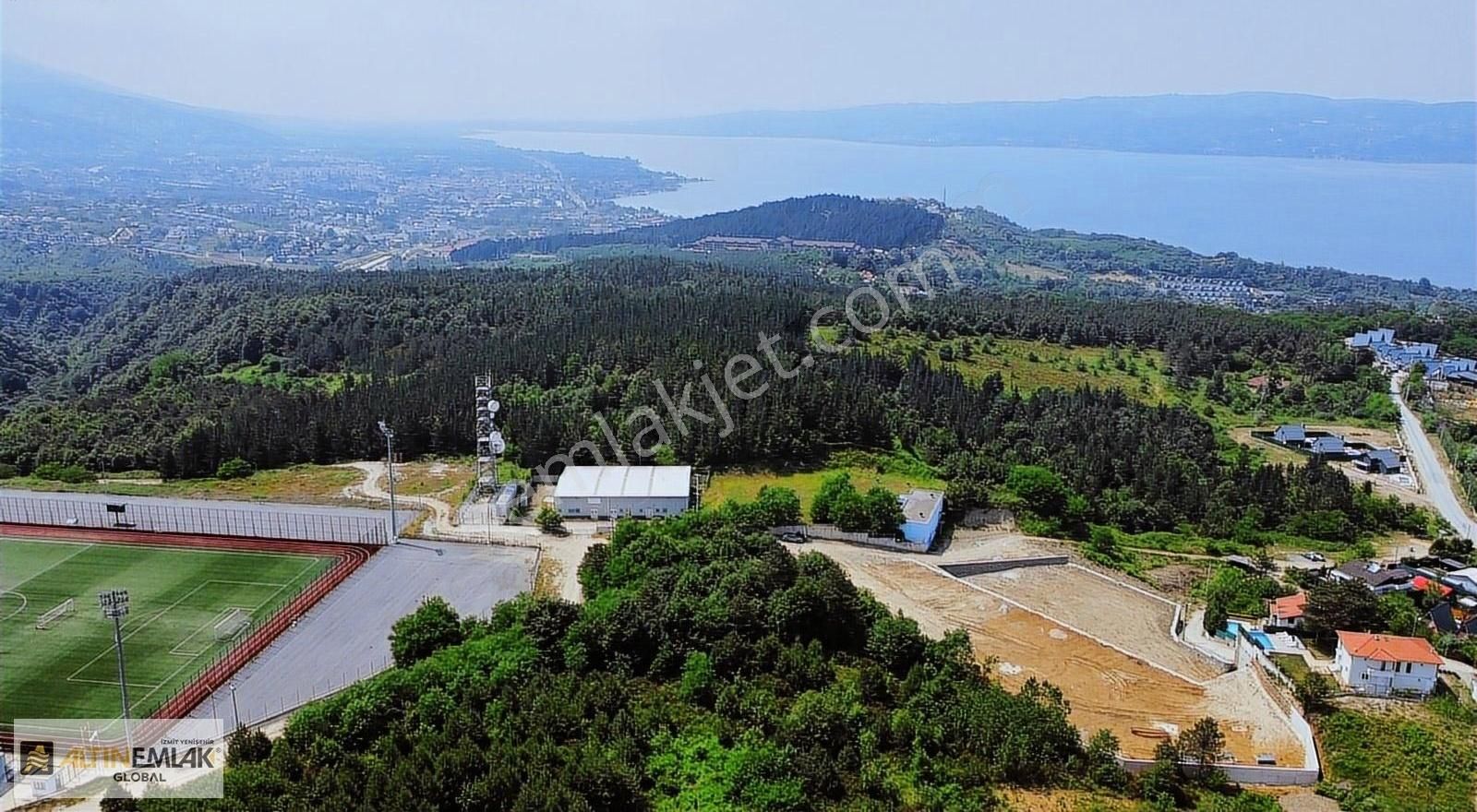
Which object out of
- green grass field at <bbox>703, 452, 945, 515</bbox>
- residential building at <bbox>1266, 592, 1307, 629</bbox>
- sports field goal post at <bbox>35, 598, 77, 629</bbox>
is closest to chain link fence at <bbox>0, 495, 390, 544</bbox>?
sports field goal post at <bbox>35, 598, 77, 629</bbox>

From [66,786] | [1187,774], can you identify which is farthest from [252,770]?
[1187,774]

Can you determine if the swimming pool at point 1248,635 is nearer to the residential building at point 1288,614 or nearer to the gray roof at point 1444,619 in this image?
the residential building at point 1288,614

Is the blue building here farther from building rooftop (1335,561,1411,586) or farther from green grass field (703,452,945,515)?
building rooftop (1335,561,1411,586)

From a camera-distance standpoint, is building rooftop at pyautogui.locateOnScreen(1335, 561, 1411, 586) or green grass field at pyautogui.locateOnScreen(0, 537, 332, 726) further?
building rooftop at pyautogui.locateOnScreen(1335, 561, 1411, 586)

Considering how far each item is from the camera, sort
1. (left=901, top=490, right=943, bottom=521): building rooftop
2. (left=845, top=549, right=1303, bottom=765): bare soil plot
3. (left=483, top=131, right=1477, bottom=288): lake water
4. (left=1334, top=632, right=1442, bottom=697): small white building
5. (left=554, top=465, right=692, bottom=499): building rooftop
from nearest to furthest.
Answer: (left=845, top=549, right=1303, bottom=765): bare soil plot → (left=1334, top=632, right=1442, bottom=697): small white building → (left=901, top=490, right=943, bottom=521): building rooftop → (left=554, top=465, right=692, bottom=499): building rooftop → (left=483, top=131, right=1477, bottom=288): lake water

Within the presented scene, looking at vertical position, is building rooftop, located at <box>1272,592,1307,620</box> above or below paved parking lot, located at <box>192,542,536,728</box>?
above

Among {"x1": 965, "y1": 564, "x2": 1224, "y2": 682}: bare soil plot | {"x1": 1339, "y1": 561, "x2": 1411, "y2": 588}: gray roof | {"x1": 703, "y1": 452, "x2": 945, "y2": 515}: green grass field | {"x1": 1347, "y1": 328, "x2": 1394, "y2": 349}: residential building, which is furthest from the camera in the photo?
{"x1": 1347, "y1": 328, "x2": 1394, "y2": 349}: residential building

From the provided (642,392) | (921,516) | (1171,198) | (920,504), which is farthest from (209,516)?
(1171,198)
